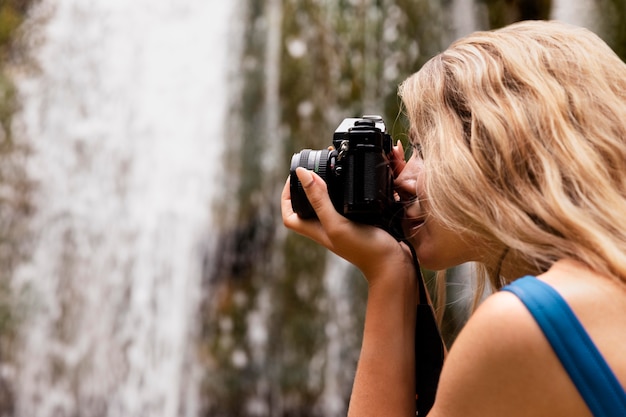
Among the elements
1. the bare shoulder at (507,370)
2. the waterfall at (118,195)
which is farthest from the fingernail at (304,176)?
the waterfall at (118,195)

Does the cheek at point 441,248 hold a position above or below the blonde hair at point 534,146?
below

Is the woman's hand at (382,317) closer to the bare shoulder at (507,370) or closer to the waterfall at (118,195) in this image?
the bare shoulder at (507,370)

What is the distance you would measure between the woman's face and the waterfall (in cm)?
259

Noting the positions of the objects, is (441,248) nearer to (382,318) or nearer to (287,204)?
(382,318)

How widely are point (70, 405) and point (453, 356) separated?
10.0 feet

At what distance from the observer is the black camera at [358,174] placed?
1130 millimetres

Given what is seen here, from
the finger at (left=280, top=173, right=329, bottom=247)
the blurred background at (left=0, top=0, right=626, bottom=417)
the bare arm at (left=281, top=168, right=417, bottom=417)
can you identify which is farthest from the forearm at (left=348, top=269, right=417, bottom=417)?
the blurred background at (left=0, top=0, right=626, bottom=417)

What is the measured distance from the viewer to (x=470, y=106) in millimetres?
995

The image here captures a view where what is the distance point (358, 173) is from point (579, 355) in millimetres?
449

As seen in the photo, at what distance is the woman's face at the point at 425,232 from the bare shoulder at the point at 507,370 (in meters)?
0.22

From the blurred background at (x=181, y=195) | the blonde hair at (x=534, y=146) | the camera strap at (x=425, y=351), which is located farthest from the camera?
the blurred background at (x=181, y=195)

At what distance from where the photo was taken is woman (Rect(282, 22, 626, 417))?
2.66 ft

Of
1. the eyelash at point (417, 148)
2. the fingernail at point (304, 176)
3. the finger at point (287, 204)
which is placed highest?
the eyelash at point (417, 148)

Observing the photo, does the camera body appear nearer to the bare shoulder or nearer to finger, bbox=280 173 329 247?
finger, bbox=280 173 329 247
